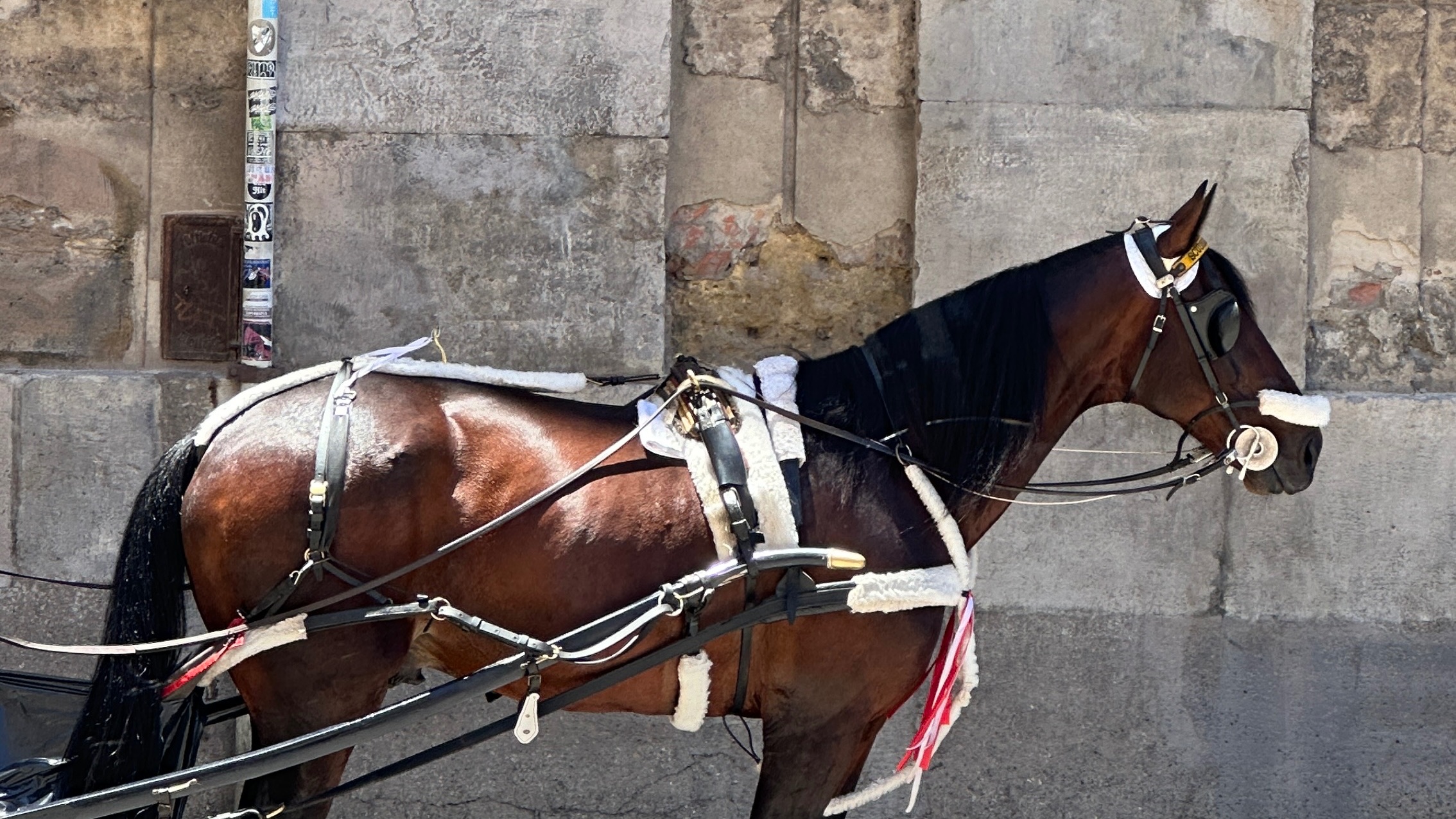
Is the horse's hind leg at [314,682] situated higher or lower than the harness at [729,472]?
lower

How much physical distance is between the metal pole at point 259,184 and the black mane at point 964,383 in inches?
84.2

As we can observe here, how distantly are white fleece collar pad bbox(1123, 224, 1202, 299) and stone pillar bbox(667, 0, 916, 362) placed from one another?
1790 millimetres

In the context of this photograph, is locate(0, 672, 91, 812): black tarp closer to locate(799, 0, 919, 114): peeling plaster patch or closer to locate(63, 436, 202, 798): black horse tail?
locate(63, 436, 202, 798): black horse tail

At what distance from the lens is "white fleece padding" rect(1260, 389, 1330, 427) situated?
120 inches

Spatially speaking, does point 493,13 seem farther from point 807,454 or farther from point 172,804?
point 172,804

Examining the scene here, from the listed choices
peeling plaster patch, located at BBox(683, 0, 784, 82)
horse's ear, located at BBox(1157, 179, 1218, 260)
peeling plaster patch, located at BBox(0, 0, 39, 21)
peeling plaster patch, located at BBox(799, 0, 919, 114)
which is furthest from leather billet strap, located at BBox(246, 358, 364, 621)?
peeling plaster patch, located at BBox(0, 0, 39, 21)

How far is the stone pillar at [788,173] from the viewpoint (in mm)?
4820

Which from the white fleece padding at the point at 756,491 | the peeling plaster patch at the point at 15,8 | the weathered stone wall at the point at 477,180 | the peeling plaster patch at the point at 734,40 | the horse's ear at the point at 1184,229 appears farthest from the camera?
the peeling plaster patch at the point at 734,40

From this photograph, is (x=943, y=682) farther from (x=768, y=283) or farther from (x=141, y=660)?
(x=768, y=283)

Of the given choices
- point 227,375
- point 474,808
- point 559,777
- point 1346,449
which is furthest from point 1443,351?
point 227,375

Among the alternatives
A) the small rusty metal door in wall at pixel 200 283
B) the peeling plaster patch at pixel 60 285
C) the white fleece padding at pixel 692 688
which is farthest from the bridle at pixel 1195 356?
the peeling plaster patch at pixel 60 285

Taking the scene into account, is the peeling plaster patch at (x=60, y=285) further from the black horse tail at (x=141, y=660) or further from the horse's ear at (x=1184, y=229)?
the horse's ear at (x=1184, y=229)

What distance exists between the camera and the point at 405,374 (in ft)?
9.95

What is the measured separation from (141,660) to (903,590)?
5.34 ft
